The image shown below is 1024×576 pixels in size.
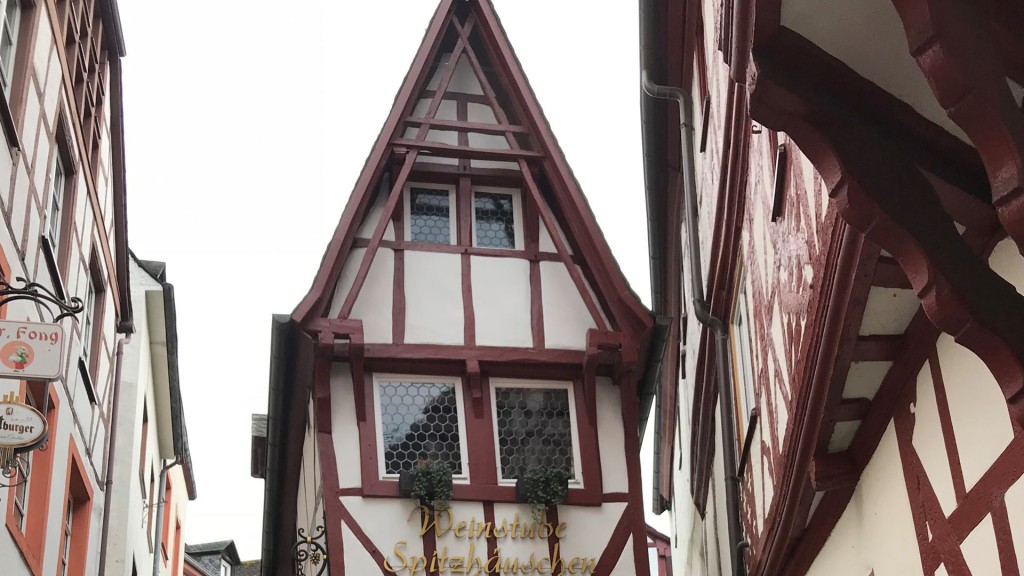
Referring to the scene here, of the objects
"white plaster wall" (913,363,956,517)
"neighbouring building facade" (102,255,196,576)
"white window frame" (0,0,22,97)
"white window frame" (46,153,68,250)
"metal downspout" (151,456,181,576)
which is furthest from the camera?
"metal downspout" (151,456,181,576)

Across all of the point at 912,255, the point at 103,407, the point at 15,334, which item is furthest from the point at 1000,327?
the point at 103,407

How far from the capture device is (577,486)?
11.8 meters

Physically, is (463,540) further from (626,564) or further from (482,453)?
(626,564)

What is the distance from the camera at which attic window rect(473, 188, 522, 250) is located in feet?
42.8

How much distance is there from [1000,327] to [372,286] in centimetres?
878

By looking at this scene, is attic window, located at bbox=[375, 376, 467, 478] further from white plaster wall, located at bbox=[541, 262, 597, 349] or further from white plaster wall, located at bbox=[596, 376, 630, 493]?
white plaster wall, located at bbox=[596, 376, 630, 493]

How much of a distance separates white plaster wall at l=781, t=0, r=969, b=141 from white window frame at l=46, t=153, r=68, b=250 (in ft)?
31.7

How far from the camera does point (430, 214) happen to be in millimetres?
13023

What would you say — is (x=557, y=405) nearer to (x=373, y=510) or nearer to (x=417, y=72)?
(x=373, y=510)

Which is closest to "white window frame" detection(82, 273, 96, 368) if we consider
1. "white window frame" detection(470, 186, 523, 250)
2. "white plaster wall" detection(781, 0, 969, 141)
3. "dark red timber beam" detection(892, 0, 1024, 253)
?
"white window frame" detection(470, 186, 523, 250)

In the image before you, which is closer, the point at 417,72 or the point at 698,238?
the point at 698,238

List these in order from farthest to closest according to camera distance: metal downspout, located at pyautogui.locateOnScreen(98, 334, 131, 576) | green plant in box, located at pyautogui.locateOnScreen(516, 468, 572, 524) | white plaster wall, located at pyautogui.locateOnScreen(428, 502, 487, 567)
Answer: metal downspout, located at pyautogui.locateOnScreen(98, 334, 131, 576) → green plant in box, located at pyautogui.locateOnScreen(516, 468, 572, 524) → white plaster wall, located at pyautogui.locateOnScreen(428, 502, 487, 567)

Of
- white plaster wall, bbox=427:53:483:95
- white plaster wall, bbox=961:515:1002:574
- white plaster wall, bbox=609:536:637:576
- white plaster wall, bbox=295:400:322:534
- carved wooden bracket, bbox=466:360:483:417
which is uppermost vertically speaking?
white plaster wall, bbox=427:53:483:95

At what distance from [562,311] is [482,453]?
1.77 metres
